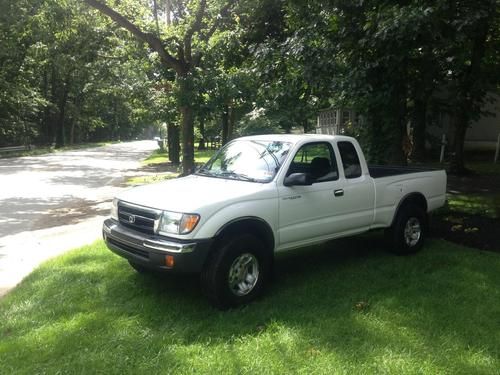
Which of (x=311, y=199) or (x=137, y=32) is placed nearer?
(x=311, y=199)

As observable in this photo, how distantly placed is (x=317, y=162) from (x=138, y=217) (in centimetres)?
242

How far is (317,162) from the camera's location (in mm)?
6035

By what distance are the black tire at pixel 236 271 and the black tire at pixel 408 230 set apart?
94.9 inches

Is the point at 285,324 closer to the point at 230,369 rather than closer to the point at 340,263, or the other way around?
the point at 230,369

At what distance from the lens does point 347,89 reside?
7609mm

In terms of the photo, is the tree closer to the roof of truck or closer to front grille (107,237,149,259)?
the roof of truck

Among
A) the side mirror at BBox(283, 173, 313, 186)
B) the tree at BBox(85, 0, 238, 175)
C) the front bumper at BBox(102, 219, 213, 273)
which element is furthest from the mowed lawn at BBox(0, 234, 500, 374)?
the tree at BBox(85, 0, 238, 175)

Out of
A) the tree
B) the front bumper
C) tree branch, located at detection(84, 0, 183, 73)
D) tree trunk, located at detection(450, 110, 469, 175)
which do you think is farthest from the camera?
tree trunk, located at detection(450, 110, 469, 175)

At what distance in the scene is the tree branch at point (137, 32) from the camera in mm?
11891

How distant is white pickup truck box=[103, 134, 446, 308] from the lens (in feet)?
15.2

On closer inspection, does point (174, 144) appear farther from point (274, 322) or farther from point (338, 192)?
point (274, 322)

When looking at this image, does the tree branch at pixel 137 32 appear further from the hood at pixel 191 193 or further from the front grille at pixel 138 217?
the front grille at pixel 138 217

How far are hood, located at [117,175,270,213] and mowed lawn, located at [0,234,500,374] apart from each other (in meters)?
1.11

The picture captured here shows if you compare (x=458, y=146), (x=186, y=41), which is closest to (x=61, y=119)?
(x=186, y=41)
